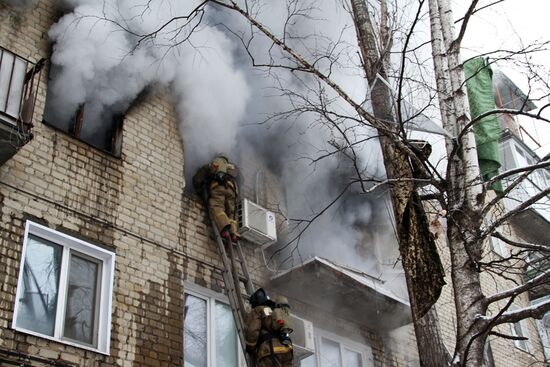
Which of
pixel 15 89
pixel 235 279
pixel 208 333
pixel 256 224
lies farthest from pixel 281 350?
pixel 15 89

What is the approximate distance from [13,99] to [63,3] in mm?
2253

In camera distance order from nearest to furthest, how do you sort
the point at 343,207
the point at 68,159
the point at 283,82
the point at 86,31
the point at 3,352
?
the point at 3,352 < the point at 68,159 < the point at 86,31 < the point at 283,82 < the point at 343,207

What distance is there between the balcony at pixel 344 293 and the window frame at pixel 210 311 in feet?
3.45

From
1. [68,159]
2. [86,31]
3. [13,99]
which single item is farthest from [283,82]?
[13,99]

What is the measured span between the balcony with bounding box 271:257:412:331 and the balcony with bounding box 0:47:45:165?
368 cm

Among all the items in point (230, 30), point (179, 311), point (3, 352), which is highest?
point (230, 30)

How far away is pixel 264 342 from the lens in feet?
22.1

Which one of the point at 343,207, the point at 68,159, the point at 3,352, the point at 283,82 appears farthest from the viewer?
the point at 343,207

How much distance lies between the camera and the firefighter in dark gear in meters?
6.64

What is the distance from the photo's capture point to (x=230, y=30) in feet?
31.1

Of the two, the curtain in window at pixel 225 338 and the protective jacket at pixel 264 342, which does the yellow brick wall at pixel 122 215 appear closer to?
the curtain in window at pixel 225 338

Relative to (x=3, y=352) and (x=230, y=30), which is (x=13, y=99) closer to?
(x=3, y=352)

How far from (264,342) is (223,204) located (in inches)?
77.7

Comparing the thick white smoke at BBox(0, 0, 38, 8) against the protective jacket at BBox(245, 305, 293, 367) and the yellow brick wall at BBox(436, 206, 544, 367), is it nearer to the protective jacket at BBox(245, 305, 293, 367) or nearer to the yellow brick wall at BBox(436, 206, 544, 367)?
the protective jacket at BBox(245, 305, 293, 367)
